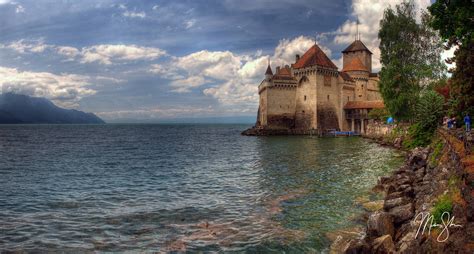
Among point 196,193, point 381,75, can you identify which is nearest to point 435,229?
point 196,193

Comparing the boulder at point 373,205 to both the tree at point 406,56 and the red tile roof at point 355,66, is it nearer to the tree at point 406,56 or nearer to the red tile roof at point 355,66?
the tree at point 406,56

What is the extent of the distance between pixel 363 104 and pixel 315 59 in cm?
1356

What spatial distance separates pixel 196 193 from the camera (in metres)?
19.6

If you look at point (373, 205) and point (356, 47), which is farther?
point (356, 47)

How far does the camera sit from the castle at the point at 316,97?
73.2 m

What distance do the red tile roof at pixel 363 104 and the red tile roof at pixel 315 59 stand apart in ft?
28.1

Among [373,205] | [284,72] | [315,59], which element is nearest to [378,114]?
[315,59]

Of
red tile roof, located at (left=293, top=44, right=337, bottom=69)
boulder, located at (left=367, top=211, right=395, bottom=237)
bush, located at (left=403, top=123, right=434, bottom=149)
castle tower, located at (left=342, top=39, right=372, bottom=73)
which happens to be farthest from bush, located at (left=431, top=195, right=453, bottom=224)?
castle tower, located at (left=342, top=39, right=372, bottom=73)

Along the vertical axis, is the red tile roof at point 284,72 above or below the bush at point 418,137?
above

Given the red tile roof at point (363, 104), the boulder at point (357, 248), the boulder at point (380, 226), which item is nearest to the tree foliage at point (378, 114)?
the red tile roof at point (363, 104)

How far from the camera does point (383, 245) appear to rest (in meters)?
8.58

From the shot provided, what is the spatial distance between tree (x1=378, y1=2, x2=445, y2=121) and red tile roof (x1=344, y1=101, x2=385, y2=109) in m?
28.8

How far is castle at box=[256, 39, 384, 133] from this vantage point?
240 ft

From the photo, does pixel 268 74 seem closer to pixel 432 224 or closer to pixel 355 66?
pixel 355 66
